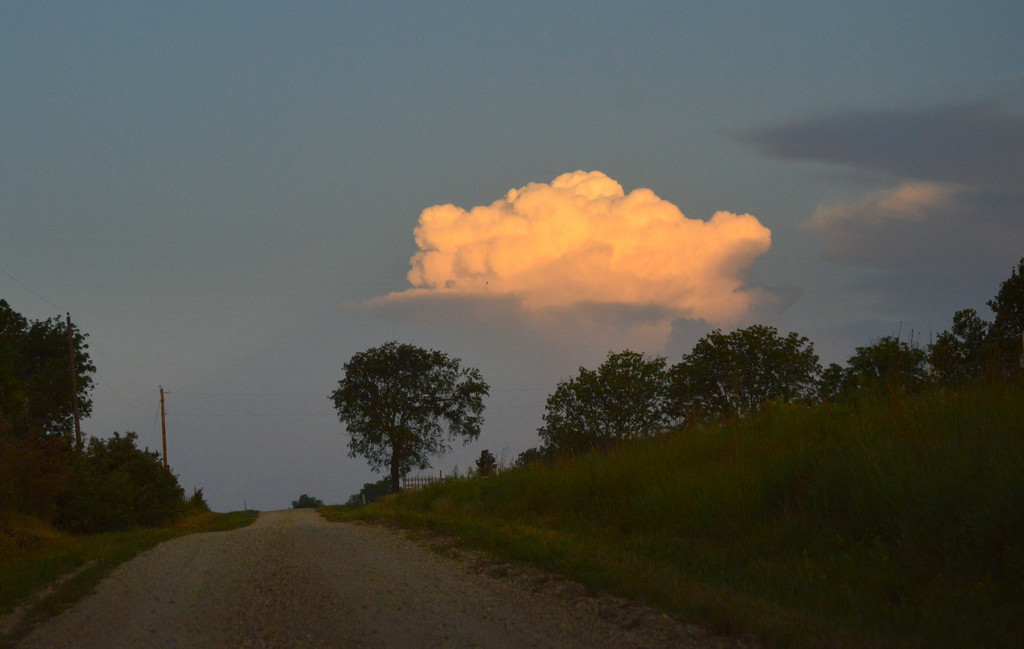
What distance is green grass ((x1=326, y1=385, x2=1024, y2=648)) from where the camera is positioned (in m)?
7.56

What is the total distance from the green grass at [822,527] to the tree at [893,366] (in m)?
0.52

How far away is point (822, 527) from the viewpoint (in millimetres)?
10523

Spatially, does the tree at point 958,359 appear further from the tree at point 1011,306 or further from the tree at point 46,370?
the tree at point 46,370

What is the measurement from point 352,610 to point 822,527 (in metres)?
5.78

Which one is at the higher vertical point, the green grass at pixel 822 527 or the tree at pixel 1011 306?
the tree at pixel 1011 306

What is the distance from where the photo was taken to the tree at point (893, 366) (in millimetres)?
13453

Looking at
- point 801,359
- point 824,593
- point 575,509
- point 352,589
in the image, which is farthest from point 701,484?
point 801,359

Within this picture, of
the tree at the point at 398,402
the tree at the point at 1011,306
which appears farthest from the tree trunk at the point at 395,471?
the tree at the point at 1011,306

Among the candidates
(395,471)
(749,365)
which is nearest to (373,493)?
(395,471)

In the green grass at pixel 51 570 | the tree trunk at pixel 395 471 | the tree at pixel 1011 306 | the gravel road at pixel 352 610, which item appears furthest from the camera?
the tree trunk at pixel 395 471

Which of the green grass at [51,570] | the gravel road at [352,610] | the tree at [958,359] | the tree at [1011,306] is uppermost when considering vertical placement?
the tree at [1011,306]

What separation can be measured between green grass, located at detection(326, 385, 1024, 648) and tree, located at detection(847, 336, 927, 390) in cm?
52

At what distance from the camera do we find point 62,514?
26.5 metres

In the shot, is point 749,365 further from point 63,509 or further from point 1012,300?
point 63,509
